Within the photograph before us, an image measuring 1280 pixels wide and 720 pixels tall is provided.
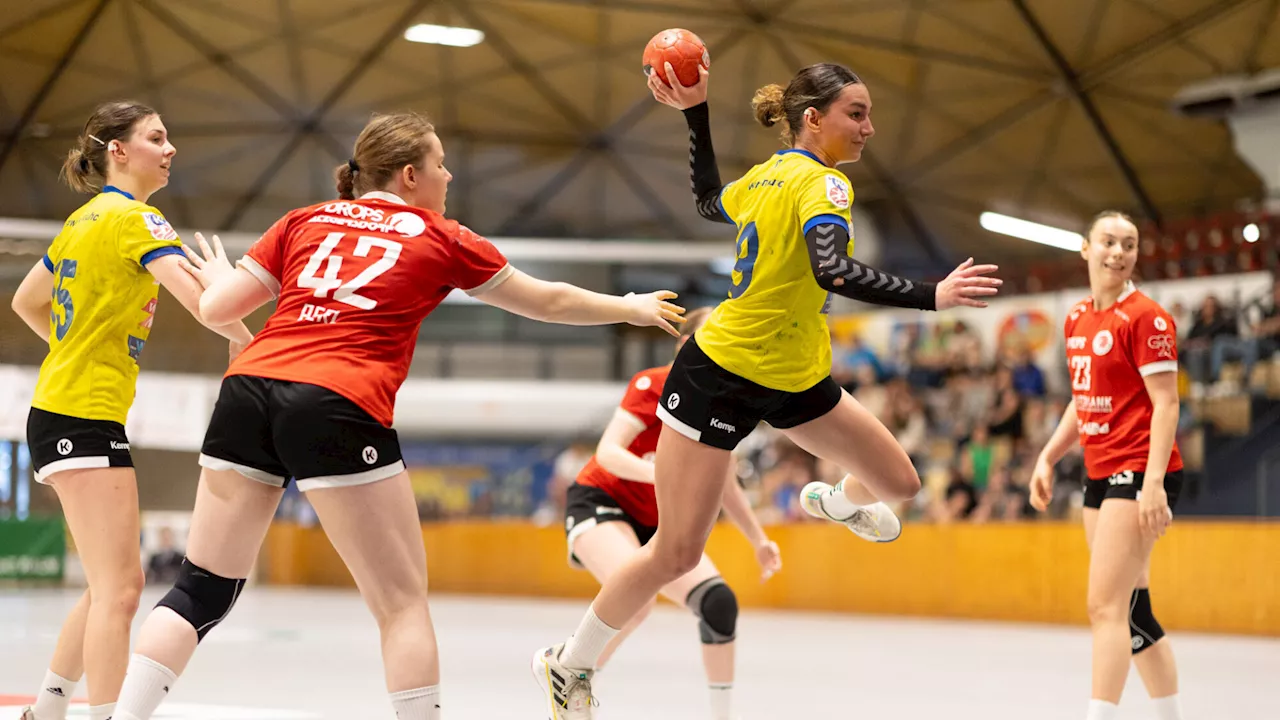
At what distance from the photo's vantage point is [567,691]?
422 centimetres

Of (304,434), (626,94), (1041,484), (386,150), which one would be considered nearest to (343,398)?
(304,434)

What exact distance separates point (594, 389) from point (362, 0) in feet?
33.6

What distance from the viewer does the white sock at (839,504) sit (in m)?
4.69

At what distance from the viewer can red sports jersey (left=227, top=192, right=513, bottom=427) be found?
129 inches

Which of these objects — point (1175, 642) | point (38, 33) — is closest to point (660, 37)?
point (1175, 642)

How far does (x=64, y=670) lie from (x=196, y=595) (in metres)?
1.21

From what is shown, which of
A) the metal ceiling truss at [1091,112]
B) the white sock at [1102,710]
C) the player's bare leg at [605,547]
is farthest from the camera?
the metal ceiling truss at [1091,112]

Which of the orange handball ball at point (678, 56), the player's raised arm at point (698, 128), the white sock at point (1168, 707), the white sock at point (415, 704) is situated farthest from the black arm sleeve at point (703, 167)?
the white sock at point (1168, 707)

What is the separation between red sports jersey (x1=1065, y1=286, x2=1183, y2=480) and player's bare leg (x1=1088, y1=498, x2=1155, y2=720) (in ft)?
0.66

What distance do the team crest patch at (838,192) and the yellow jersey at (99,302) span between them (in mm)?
2030

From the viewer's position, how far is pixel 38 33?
62.0ft

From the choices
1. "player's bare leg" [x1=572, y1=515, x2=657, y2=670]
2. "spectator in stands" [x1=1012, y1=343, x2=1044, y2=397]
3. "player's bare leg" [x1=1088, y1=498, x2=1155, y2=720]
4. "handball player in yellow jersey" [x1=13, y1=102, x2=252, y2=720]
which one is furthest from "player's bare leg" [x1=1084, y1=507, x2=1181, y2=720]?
"spectator in stands" [x1=1012, y1=343, x2=1044, y2=397]

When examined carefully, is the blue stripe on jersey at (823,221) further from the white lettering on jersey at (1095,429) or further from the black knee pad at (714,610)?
the black knee pad at (714,610)

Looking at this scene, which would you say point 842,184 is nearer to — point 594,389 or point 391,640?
point 391,640
